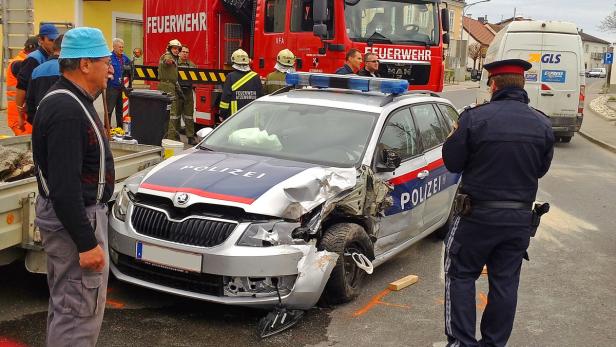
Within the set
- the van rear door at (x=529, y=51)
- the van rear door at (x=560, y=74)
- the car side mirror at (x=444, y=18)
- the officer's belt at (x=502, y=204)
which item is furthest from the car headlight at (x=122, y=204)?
the van rear door at (x=560, y=74)

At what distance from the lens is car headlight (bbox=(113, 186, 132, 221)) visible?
4.79 meters

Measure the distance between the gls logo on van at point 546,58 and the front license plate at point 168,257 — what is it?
12473mm

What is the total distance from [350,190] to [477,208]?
1.28m

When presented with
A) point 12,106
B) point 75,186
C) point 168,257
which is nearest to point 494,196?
point 168,257

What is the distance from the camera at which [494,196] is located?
12.6ft

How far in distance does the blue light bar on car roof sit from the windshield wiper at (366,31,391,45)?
4.42 metres

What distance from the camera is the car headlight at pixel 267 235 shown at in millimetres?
4336

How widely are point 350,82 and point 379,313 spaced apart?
2350mm

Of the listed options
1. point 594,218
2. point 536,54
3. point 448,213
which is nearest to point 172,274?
point 448,213

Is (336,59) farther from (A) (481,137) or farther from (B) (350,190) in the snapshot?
(A) (481,137)

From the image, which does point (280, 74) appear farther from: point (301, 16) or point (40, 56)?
point (40, 56)

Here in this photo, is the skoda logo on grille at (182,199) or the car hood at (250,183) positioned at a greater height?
the car hood at (250,183)

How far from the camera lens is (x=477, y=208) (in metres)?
3.89

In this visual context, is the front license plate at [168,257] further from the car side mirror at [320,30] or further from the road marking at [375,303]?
the car side mirror at [320,30]
